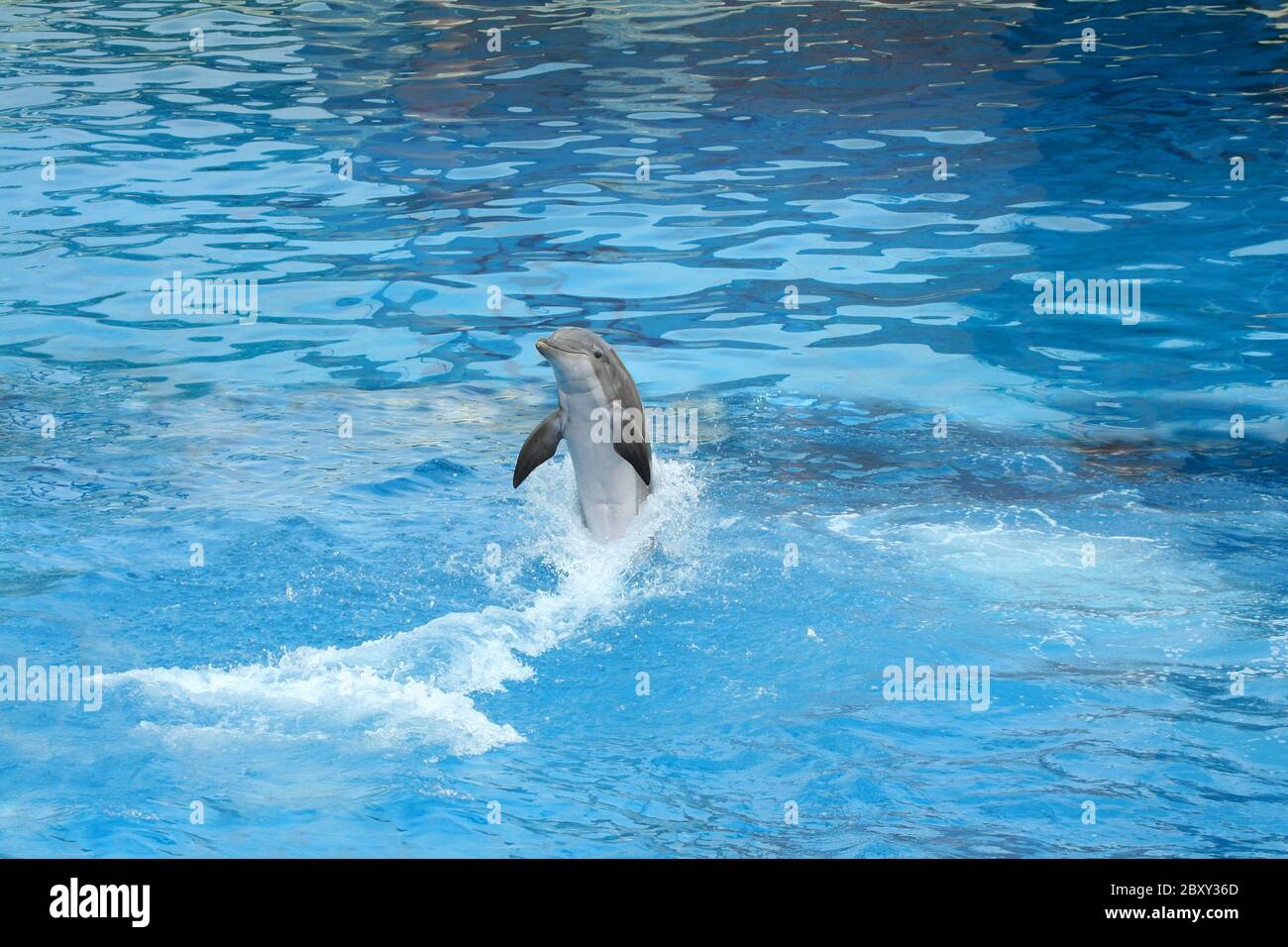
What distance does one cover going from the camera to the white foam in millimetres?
5215

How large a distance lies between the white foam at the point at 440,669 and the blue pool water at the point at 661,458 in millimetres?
25

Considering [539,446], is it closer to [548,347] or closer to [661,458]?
[548,347]

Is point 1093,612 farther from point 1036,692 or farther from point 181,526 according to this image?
point 181,526

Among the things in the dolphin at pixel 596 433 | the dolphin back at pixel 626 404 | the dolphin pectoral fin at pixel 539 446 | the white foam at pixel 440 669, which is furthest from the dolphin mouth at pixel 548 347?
the white foam at pixel 440 669

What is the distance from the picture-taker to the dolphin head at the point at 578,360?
6.41 metres

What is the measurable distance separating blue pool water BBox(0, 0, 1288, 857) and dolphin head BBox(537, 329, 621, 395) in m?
0.77

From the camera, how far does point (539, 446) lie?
663cm

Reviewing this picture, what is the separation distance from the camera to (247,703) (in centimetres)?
532

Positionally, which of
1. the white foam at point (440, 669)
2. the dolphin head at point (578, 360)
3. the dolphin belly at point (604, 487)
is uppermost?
the dolphin head at point (578, 360)

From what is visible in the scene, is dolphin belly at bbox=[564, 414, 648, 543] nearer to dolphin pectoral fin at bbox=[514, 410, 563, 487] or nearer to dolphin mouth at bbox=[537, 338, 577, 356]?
dolphin pectoral fin at bbox=[514, 410, 563, 487]

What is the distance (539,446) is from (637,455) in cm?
48

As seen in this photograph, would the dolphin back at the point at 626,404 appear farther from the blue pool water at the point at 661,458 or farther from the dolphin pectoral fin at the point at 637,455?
the blue pool water at the point at 661,458

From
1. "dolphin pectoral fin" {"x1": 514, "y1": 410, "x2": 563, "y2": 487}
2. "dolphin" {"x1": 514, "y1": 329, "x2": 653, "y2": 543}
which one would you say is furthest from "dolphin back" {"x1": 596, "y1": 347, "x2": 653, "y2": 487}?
"dolphin pectoral fin" {"x1": 514, "y1": 410, "x2": 563, "y2": 487}
